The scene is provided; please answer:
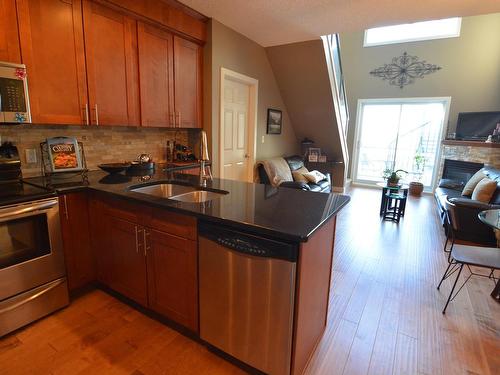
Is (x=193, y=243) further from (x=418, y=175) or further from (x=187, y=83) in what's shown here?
(x=418, y=175)

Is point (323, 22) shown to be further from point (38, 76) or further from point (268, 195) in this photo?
point (38, 76)

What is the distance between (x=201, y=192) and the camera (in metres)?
2.32

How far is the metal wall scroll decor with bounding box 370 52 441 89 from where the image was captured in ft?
20.8

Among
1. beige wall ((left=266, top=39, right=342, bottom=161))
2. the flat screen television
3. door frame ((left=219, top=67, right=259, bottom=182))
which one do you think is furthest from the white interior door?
the flat screen television

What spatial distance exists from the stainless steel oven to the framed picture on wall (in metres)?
3.87

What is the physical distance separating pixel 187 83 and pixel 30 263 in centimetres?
243

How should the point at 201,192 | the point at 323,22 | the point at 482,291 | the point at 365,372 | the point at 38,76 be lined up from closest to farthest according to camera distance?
the point at 365,372 → the point at 38,76 → the point at 201,192 → the point at 482,291 → the point at 323,22

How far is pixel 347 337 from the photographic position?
195 centimetres

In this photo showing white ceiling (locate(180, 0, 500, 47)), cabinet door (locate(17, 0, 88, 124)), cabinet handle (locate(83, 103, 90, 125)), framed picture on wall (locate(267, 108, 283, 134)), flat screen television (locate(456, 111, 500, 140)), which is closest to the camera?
cabinet door (locate(17, 0, 88, 124))

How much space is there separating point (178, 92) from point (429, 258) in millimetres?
3494

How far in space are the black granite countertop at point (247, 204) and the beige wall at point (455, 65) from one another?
598 centimetres

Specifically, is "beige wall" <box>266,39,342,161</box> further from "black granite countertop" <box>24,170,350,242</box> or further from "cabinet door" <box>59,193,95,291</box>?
"cabinet door" <box>59,193,95,291</box>

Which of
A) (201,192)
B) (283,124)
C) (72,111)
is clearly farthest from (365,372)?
(283,124)

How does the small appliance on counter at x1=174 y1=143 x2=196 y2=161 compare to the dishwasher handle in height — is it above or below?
above
